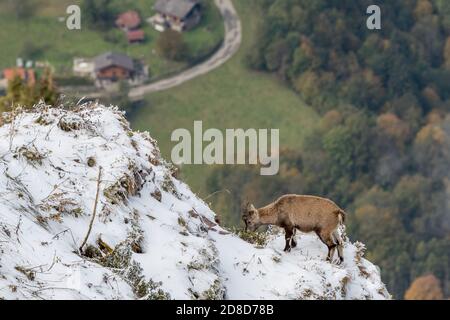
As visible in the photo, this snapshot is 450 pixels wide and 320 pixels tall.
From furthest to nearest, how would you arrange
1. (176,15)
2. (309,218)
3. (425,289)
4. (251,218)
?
1. (176,15)
2. (425,289)
3. (251,218)
4. (309,218)

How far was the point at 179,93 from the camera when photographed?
4838 inches

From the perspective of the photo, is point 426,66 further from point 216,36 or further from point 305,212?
point 305,212

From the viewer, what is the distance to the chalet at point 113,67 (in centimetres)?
12462

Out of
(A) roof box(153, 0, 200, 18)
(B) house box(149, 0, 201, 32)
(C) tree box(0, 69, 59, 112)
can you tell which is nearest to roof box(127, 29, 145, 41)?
(B) house box(149, 0, 201, 32)

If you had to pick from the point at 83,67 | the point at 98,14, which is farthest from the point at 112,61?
the point at 98,14

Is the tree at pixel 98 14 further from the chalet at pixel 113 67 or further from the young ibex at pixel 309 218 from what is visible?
the young ibex at pixel 309 218

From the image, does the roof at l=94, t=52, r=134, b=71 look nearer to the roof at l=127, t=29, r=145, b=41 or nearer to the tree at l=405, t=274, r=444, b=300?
the roof at l=127, t=29, r=145, b=41

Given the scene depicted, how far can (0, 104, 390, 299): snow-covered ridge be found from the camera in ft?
57.6

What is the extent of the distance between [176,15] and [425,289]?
43547mm

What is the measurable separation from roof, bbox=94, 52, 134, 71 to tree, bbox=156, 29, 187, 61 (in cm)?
394

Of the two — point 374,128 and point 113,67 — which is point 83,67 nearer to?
point 113,67

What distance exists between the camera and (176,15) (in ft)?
431

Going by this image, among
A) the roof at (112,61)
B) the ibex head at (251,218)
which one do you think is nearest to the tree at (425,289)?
the roof at (112,61)

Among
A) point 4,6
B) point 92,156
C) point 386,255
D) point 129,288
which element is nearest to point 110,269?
point 129,288
